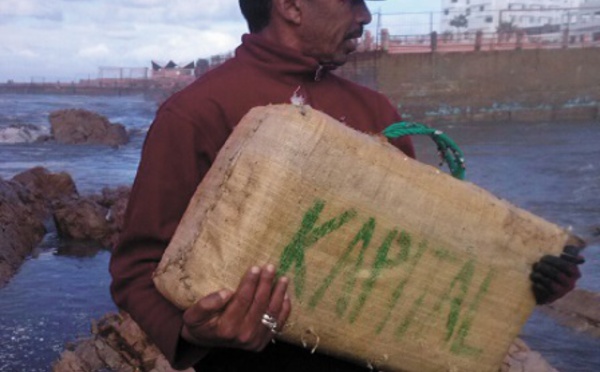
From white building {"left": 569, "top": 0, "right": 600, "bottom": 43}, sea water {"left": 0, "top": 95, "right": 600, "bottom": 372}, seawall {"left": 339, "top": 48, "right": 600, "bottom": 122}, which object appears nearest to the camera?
sea water {"left": 0, "top": 95, "right": 600, "bottom": 372}

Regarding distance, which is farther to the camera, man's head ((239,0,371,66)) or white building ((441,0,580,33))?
white building ((441,0,580,33))

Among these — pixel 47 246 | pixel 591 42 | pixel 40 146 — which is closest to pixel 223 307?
pixel 47 246

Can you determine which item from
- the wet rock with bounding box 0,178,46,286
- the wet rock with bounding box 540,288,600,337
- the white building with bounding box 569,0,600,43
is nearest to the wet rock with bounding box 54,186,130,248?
the wet rock with bounding box 0,178,46,286

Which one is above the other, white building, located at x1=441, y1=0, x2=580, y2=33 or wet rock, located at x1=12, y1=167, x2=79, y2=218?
white building, located at x1=441, y1=0, x2=580, y2=33

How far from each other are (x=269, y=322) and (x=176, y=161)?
0.41 meters

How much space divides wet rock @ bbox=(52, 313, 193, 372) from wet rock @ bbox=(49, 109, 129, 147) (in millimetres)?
20727

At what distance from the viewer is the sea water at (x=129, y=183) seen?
6543mm

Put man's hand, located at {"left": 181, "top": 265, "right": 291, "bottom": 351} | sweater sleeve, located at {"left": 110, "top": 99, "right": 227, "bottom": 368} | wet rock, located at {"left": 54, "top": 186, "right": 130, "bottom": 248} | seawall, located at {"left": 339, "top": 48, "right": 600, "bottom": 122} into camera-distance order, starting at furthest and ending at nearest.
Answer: seawall, located at {"left": 339, "top": 48, "right": 600, "bottom": 122} < wet rock, located at {"left": 54, "top": 186, "right": 130, "bottom": 248} < sweater sleeve, located at {"left": 110, "top": 99, "right": 227, "bottom": 368} < man's hand, located at {"left": 181, "top": 265, "right": 291, "bottom": 351}

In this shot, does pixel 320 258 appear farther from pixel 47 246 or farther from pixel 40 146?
pixel 40 146

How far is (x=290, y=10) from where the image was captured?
195 cm

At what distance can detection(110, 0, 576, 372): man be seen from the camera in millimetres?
1565

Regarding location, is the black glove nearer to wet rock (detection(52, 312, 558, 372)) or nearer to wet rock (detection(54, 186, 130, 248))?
wet rock (detection(52, 312, 558, 372))

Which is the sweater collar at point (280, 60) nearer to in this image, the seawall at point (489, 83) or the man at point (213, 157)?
the man at point (213, 157)

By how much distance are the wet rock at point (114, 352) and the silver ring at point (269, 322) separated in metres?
4.16
